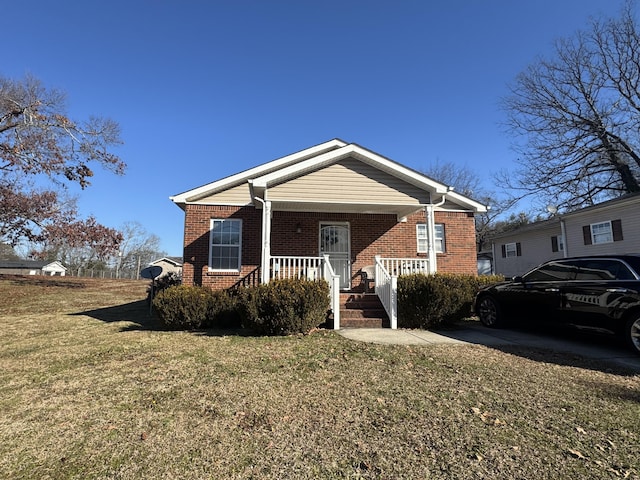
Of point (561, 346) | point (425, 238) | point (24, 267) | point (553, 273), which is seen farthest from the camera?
point (24, 267)

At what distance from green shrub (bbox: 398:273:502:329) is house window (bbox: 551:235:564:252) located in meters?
17.0

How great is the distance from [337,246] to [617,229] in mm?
14793

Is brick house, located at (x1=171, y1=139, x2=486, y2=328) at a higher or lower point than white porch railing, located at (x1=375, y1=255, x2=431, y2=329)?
higher

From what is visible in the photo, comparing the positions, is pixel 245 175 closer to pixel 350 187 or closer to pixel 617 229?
pixel 350 187

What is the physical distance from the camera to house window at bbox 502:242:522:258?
25.8 meters

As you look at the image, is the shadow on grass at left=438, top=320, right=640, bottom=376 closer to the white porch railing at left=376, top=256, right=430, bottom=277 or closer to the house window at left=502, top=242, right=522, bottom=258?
the white porch railing at left=376, top=256, right=430, bottom=277

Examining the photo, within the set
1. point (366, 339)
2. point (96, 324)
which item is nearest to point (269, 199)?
point (366, 339)

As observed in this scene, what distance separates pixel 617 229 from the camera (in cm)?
1800

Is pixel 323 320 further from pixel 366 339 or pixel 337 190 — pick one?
pixel 337 190

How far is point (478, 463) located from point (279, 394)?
219 centimetres

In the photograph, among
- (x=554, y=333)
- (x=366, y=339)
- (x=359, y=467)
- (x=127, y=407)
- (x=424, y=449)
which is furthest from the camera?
(x=554, y=333)

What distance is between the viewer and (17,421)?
141 inches

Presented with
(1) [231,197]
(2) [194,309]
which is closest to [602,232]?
(1) [231,197]

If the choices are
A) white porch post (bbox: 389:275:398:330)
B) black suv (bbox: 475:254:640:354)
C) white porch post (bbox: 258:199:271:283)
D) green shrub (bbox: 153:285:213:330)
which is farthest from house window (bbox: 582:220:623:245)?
green shrub (bbox: 153:285:213:330)
